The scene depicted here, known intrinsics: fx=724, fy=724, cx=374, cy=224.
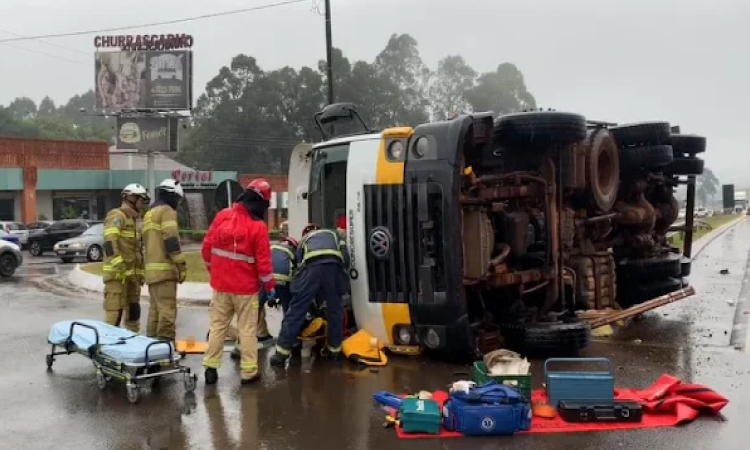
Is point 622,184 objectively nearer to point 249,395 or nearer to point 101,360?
point 249,395

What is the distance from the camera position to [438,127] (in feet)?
21.4

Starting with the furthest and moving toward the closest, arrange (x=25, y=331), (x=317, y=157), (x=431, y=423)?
(x=25, y=331) < (x=317, y=157) < (x=431, y=423)

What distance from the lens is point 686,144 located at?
9.92m

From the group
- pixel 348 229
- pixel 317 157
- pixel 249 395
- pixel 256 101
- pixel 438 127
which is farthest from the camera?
pixel 256 101

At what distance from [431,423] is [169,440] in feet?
5.71

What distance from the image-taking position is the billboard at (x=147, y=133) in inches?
1414

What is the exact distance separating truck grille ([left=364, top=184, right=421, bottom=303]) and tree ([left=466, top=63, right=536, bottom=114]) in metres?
59.4

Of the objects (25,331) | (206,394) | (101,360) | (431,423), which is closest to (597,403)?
(431,423)

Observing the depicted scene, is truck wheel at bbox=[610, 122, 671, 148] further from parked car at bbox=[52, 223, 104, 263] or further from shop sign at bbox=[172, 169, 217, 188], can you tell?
shop sign at bbox=[172, 169, 217, 188]

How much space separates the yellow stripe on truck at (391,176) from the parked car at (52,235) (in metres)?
24.5

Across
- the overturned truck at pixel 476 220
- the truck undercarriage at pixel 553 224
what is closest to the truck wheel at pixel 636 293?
the truck undercarriage at pixel 553 224

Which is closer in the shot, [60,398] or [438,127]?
[60,398]

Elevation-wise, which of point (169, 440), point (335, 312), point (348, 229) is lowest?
point (169, 440)

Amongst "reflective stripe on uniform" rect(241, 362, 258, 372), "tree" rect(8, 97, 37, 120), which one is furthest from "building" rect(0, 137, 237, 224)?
"tree" rect(8, 97, 37, 120)
